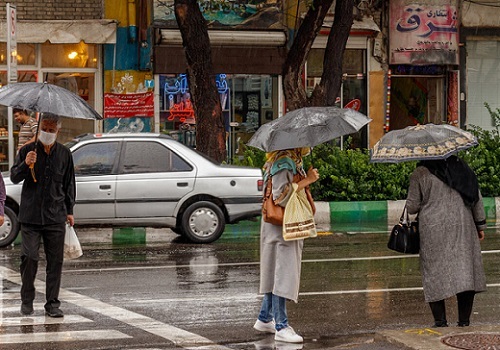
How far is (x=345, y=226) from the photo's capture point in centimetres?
1808

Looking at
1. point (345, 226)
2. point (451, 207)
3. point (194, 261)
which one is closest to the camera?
point (451, 207)

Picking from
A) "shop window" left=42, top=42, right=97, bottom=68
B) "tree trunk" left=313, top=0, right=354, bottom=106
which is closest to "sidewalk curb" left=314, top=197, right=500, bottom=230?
"tree trunk" left=313, top=0, right=354, bottom=106

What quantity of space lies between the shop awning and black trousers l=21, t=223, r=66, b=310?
13.6m

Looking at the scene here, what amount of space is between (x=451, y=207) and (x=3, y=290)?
17.1 feet

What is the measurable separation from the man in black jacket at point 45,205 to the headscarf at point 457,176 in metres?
3.38

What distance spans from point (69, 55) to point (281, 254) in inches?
645

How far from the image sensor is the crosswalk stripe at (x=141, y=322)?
8870 mm

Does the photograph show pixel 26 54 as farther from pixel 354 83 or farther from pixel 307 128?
pixel 307 128

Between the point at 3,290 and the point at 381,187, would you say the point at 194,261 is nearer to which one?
the point at 3,290

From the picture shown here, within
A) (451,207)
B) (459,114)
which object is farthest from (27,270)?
(459,114)

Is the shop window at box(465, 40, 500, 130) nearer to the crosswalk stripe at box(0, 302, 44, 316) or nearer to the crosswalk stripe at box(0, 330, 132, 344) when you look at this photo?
the crosswalk stripe at box(0, 302, 44, 316)

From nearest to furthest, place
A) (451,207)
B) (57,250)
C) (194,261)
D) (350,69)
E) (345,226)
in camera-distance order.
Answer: (451,207), (57,250), (194,261), (345,226), (350,69)

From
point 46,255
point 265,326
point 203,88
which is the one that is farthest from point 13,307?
point 203,88

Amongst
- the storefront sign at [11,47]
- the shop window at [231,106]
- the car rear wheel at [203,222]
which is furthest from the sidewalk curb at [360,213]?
the shop window at [231,106]
